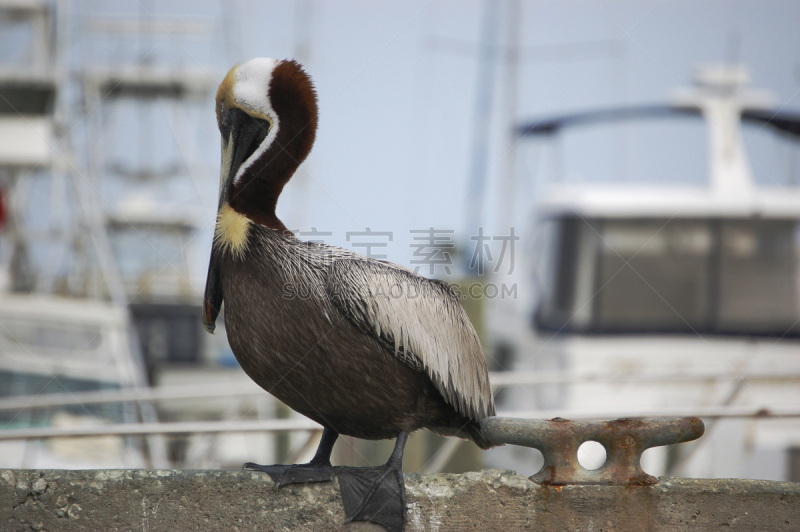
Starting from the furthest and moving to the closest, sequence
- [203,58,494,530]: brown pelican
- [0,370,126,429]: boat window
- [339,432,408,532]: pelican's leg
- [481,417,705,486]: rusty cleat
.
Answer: [0,370,126,429]: boat window → [203,58,494,530]: brown pelican → [339,432,408,532]: pelican's leg → [481,417,705,486]: rusty cleat

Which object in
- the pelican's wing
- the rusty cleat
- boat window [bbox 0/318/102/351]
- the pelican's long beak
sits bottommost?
boat window [bbox 0/318/102/351]

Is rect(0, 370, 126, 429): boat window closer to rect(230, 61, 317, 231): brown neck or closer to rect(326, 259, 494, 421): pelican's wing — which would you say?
rect(230, 61, 317, 231): brown neck

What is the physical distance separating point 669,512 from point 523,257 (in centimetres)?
807

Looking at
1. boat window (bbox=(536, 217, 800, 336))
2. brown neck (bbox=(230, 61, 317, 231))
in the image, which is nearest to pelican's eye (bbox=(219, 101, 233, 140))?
brown neck (bbox=(230, 61, 317, 231))

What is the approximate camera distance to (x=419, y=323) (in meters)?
2.53

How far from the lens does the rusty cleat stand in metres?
1.98

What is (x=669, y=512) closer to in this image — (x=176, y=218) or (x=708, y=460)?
(x=708, y=460)

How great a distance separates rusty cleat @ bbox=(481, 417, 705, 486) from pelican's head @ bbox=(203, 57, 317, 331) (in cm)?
110

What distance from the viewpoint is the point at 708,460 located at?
698cm

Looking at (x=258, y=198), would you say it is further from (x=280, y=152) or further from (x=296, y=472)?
(x=296, y=472)

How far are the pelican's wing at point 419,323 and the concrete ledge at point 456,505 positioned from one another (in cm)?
47

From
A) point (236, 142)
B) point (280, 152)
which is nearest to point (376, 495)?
point (280, 152)

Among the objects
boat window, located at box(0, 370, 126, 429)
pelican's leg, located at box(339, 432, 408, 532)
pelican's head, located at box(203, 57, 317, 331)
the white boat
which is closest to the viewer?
pelican's leg, located at box(339, 432, 408, 532)

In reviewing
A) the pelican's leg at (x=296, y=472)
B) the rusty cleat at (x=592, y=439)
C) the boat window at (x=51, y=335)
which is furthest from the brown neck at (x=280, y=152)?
the boat window at (x=51, y=335)
